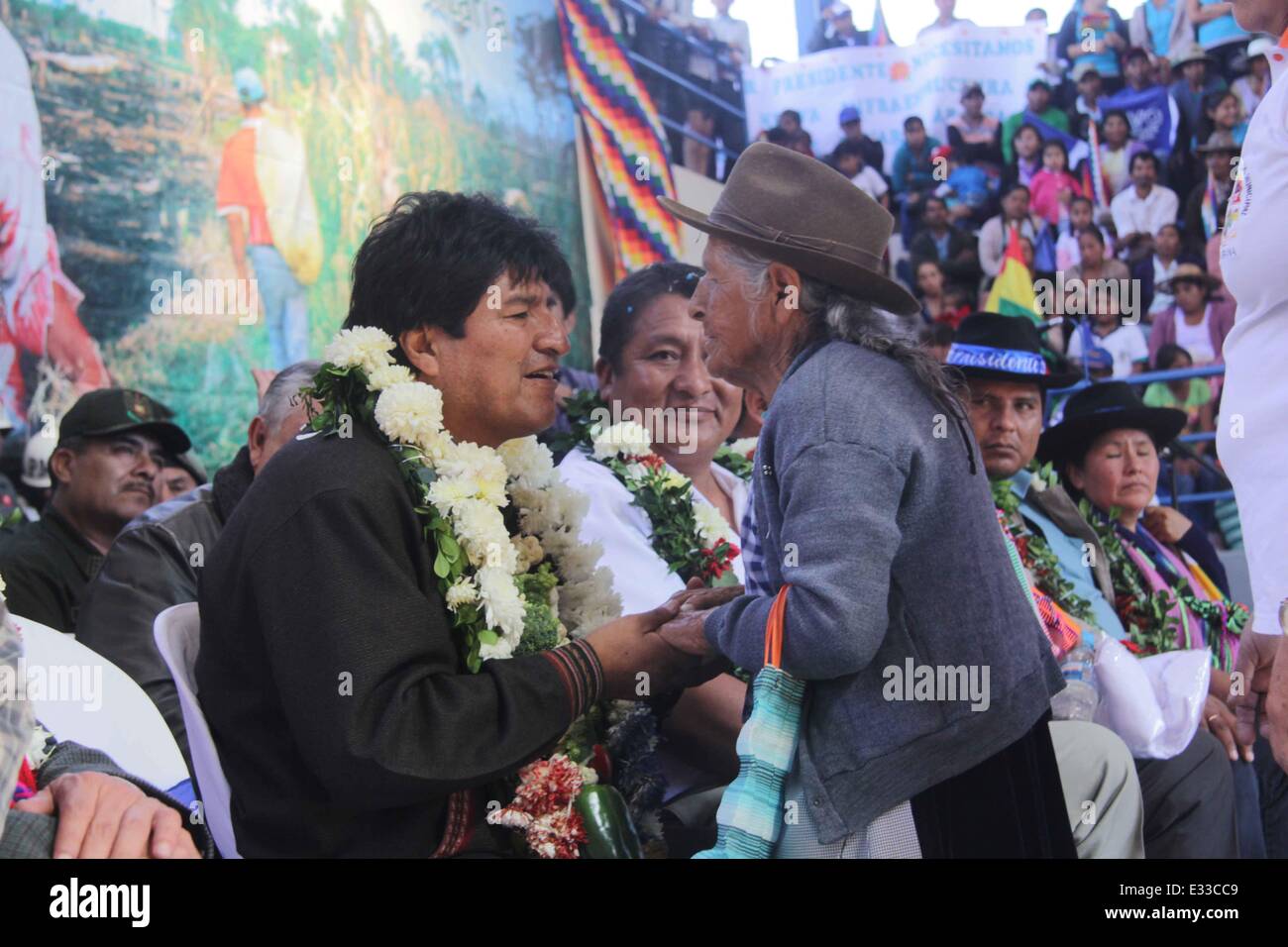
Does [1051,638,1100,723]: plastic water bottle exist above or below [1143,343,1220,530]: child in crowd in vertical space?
below

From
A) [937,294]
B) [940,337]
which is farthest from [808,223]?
[937,294]

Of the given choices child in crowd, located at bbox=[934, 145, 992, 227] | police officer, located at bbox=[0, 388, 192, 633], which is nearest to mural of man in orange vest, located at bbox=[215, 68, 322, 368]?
police officer, located at bbox=[0, 388, 192, 633]

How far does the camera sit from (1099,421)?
4.56 metres

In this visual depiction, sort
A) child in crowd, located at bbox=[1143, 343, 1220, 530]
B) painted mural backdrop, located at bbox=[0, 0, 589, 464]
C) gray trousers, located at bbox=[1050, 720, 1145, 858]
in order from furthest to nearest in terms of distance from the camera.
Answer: child in crowd, located at bbox=[1143, 343, 1220, 530] < painted mural backdrop, located at bbox=[0, 0, 589, 464] < gray trousers, located at bbox=[1050, 720, 1145, 858]

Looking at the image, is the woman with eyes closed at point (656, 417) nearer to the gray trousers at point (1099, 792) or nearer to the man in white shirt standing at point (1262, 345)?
the gray trousers at point (1099, 792)

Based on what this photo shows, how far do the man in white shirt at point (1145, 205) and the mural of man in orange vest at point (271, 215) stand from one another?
4.15 m

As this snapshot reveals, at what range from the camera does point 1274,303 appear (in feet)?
7.20

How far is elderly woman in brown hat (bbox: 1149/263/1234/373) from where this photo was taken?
6.45 m

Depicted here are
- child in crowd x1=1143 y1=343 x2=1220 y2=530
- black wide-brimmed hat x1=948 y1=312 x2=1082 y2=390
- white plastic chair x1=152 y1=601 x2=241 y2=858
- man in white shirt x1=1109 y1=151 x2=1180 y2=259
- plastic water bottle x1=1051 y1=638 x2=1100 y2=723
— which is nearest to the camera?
white plastic chair x1=152 y1=601 x2=241 y2=858

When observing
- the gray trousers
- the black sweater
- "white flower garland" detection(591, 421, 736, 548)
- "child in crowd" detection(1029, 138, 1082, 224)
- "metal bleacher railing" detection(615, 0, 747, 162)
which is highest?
"metal bleacher railing" detection(615, 0, 747, 162)

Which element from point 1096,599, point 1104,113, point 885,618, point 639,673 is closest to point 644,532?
point 639,673

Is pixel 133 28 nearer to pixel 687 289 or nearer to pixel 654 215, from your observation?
pixel 654 215

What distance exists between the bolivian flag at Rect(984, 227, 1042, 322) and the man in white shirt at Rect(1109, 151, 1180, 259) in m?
0.52

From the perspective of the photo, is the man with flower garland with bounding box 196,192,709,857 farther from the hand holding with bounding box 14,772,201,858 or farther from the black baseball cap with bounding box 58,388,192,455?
the black baseball cap with bounding box 58,388,192,455
